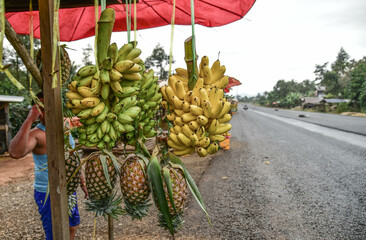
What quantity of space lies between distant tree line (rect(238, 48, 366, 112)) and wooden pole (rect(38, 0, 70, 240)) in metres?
37.7

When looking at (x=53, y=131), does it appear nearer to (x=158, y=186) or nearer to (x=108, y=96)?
(x=108, y=96)

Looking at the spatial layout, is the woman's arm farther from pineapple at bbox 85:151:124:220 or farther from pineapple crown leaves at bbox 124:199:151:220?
pineapple crown leaves at bbox 124:199:151:220

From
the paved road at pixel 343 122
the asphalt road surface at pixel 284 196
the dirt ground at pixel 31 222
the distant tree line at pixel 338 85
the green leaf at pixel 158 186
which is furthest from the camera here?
the distant tree line at pixel 338 85

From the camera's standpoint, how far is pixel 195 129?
124cm

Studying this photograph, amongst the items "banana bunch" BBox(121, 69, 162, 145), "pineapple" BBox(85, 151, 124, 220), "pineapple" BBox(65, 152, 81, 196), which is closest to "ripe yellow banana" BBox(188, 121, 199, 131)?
"banana bunch" BBox(121, 69, 162, 145)

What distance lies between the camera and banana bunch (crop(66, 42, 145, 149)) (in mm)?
1048

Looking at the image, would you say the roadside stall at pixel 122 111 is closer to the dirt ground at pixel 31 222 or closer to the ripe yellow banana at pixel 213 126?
the ripe yellow banana at pixel 213 126

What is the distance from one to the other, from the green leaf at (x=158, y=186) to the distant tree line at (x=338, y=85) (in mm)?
37437

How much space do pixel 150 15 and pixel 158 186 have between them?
5.97ft

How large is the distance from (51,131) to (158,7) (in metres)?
1.58

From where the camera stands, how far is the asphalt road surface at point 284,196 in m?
3.88

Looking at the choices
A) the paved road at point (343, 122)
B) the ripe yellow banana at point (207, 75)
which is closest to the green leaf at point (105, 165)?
the ripe yellow banana at point (207, 75)

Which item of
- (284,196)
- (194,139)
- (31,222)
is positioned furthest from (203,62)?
(284,196)

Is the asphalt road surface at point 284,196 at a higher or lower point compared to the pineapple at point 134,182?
lower
